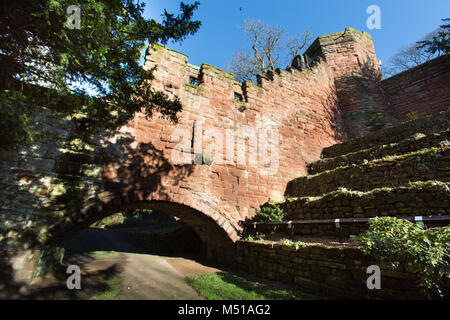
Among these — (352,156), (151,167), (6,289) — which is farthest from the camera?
(352,156)

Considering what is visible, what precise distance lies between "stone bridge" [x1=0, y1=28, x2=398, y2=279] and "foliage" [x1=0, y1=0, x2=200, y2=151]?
0.97m

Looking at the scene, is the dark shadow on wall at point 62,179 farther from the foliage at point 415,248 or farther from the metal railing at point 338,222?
the foliage at point 415,248

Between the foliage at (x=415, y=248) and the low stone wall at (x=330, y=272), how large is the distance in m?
0.22

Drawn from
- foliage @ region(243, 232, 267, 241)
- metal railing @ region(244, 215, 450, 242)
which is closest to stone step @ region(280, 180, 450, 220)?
metal railing @ region(244, 215, 450, 242)

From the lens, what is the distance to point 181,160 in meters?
6.09

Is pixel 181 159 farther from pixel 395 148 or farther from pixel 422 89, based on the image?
pixel 422 89

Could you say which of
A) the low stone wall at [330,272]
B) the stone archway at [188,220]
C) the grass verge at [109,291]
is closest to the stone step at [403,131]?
the low stone wall at [330,272]

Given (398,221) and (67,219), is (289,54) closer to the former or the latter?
(398,221)

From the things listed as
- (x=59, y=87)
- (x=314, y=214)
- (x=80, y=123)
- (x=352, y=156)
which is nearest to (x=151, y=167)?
(x=80, y=123)

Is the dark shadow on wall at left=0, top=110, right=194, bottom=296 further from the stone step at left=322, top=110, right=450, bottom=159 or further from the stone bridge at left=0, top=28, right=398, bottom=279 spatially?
the stone step at left=322, top=110, right=450, bottom=159

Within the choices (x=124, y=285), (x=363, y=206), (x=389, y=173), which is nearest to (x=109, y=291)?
(x=124, y=285)

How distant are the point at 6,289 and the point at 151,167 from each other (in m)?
3.44

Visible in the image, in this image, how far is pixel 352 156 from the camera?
7.19 meters

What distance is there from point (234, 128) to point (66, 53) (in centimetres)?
519
